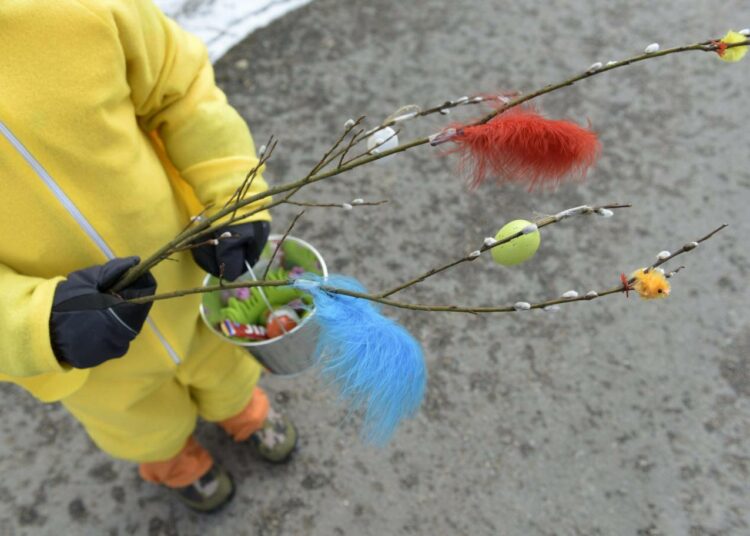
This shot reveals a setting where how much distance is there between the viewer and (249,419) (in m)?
1.37

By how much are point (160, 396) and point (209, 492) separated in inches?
12.7

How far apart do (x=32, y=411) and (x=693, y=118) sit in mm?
2125

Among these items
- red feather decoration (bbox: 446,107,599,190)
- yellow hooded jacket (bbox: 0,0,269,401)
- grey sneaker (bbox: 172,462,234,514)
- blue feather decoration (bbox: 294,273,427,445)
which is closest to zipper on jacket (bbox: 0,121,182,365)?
yellow hooded jacket (bbox: 0,0,269,401)

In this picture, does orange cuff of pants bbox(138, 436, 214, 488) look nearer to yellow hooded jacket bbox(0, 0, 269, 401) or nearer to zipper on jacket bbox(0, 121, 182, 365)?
yellow hooded jacket bbox(0, 0, 269, 401)

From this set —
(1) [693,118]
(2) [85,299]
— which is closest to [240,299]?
(2) [85,299]

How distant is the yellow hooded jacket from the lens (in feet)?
2.52

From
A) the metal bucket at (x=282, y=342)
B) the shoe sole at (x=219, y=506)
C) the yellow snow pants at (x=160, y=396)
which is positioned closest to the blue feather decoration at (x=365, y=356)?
the metal bucket at (x=282, y=342)

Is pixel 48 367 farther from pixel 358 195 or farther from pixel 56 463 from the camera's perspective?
pixel 358 195

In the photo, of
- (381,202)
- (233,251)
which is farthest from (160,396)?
(381,202)

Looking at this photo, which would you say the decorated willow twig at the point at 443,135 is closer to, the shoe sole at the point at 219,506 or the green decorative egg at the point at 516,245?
the green decorative egg at the point at 516,245

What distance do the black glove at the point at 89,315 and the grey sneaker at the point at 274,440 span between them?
64 centimetres

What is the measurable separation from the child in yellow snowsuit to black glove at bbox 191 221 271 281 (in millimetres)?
19

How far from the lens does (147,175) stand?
3.02ft

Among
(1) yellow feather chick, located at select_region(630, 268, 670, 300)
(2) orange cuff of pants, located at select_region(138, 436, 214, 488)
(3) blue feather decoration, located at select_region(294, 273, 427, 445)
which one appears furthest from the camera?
(2) orange cuff of pants, located at select_region(138, 436, 214, 488)
